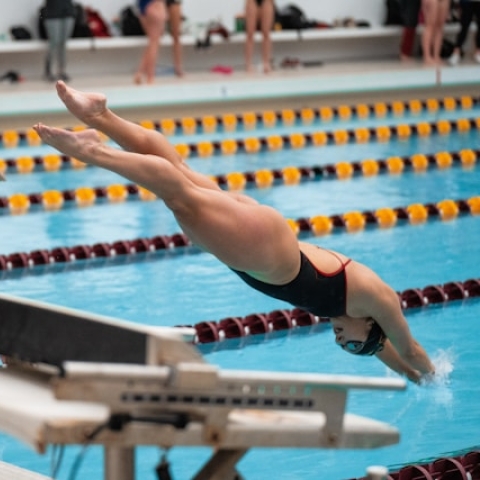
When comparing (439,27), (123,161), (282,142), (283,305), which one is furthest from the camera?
(439,27)

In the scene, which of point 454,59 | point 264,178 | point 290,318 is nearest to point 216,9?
point 454,59

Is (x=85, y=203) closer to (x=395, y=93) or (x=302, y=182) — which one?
(x=302, y=182)

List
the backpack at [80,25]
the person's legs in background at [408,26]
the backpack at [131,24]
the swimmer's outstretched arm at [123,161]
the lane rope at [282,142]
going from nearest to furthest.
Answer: the swimmer's outstretched arm at [123,161] → the lane rope at [282,142] → the backpack at [80,25] → the backpack at [131,24] → the person's legs in background at [408,26]

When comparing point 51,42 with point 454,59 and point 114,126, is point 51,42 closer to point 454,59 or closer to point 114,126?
point 454,59

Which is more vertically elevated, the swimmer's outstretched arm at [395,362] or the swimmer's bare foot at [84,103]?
the swimmer's bare foot at [84,103]

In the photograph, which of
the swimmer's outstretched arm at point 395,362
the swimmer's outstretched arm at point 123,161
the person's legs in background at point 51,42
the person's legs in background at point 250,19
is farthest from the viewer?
the person's legs in background at point 250,19

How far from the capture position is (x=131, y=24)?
12.6 m

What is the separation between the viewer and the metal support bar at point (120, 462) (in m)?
2.35

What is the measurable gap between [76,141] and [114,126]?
0.56 m

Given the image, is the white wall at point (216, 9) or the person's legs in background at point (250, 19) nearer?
the person's legs in background at point (250, 19)

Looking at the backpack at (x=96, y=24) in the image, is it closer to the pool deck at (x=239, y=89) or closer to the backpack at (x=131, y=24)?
the backpack at (x=131, y=24)

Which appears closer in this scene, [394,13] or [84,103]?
[84,103]

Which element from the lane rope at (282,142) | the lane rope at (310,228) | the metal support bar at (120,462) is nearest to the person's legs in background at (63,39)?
the lane rope at (282,142)

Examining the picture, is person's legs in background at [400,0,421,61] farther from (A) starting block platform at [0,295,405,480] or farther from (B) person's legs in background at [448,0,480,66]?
(A) starting block platform at [0,295,405,480]
